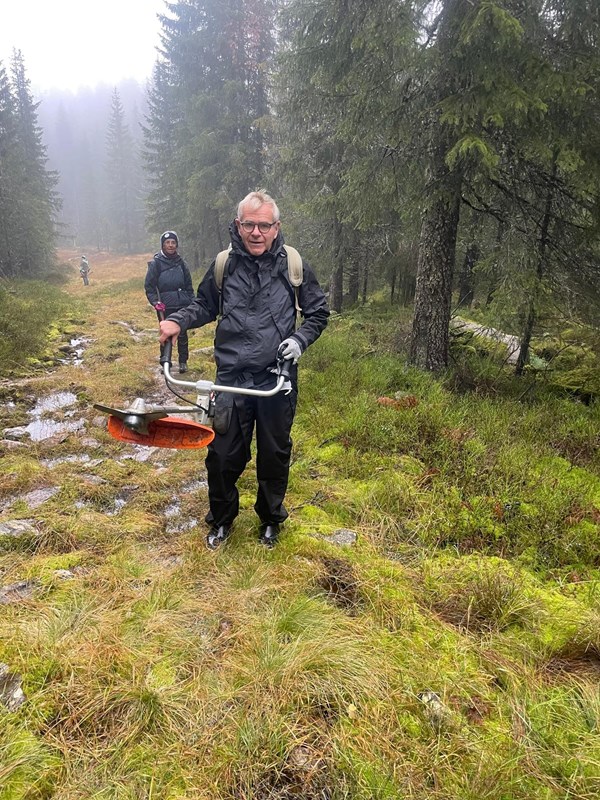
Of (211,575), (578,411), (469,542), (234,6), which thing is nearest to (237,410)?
(211,575)

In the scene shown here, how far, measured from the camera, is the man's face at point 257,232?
311 cm

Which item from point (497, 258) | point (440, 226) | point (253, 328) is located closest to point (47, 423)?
point (253, 328)

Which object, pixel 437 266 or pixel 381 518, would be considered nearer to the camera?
pixel 381 518

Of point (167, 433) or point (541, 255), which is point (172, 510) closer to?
point (167, 433)

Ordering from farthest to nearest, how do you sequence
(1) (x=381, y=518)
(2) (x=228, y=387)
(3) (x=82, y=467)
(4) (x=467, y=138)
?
(4) (x=467, y=138), (3) (x=82, y=467), (1) (x=381, y=518), (2) (x=228, y=387)

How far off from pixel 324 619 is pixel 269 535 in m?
1.16

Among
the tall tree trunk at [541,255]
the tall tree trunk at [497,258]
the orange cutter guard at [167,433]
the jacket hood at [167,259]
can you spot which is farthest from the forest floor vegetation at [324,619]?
the jacket hood at [167,259]

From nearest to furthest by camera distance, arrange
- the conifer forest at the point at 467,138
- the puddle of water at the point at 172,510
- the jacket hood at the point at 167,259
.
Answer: the puddle of water at the point at 172,510, the conifer forest at the point at 467,138, the jacket hood at the point at 167,259

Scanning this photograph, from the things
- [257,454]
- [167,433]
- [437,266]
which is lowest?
[257,454]

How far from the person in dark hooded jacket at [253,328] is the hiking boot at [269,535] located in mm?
432

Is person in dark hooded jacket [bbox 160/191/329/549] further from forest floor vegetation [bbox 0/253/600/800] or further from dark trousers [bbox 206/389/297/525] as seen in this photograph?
forest floor vegetation [bbox 0/253/600/800]

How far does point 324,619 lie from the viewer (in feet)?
8.70

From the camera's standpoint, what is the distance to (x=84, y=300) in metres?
20.6

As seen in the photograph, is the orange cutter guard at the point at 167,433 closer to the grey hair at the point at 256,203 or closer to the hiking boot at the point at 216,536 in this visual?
the hiking boot at the point at 216,536
